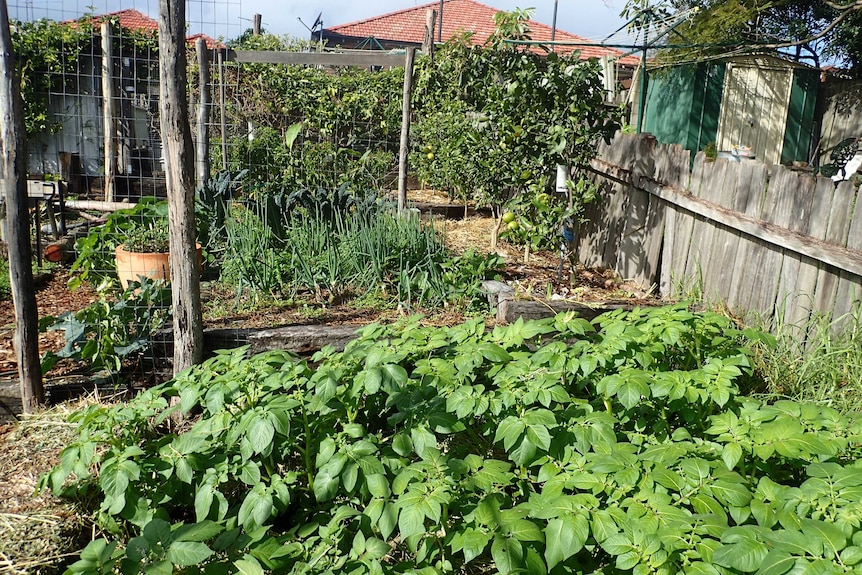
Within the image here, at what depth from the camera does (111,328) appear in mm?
4070

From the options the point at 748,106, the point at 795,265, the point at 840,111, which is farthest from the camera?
the point at 748,106

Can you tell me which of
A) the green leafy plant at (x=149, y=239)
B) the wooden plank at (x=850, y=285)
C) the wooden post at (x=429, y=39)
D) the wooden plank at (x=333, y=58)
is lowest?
the green leafy plant at (x=149, y=239)

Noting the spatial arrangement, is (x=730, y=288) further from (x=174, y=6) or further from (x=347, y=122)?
(x=347, y=122)

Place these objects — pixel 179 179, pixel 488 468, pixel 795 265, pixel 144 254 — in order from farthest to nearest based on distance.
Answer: pixel 144 254, pixel 795 265, pixel 179 179, pixel 488 468

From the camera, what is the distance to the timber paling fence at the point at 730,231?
12.9 feet

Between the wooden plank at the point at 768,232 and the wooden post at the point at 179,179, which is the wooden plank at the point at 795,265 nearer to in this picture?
the wooden plank at the point at 768,232

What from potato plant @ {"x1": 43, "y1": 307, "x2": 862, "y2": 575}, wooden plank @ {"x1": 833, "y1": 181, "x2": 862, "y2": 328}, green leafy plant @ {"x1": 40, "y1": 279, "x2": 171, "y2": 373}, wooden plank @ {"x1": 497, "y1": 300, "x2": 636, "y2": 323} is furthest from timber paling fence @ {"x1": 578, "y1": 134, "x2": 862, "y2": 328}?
green leafy plant @ {"x1": 40, "y1": 279, "x2": 171, "y2": 373}

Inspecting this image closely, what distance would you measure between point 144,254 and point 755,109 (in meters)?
13.5

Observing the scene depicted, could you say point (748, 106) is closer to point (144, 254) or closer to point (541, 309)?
point (541, 309)

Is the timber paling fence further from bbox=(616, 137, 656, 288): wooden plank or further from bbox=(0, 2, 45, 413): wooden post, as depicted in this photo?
bbox=(0, 2, 45, 413): wooden post

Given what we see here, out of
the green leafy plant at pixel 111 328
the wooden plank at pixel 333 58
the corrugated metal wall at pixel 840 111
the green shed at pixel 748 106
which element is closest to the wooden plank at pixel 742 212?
the wooden plank at pixel 333 58

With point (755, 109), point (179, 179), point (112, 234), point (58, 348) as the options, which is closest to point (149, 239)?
point (112, 234)

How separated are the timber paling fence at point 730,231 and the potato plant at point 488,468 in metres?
1.23

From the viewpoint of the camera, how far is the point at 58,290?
588 cm
